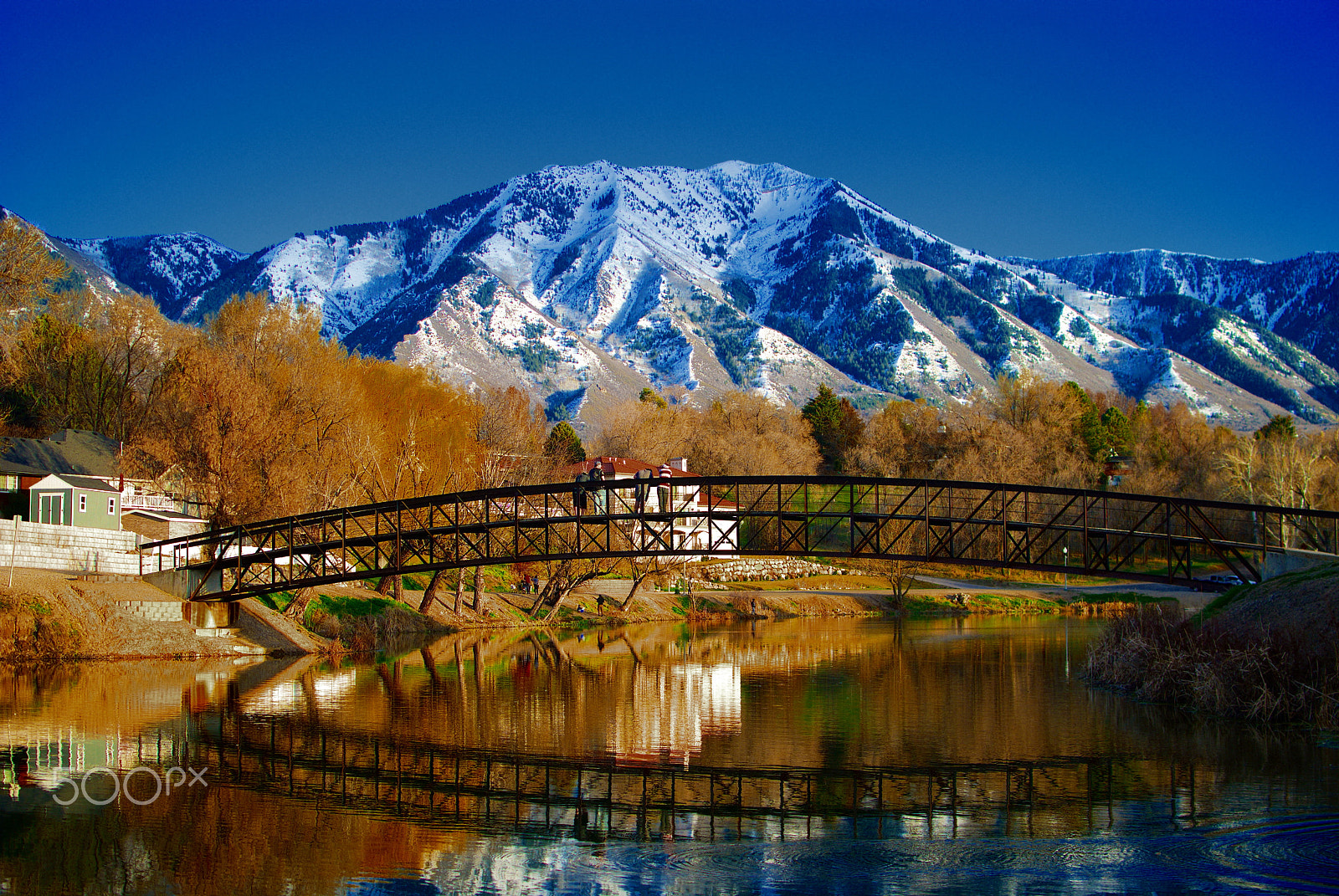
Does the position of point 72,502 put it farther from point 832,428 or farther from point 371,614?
point 832,428

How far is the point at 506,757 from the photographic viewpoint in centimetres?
2748

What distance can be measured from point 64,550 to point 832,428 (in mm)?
114099

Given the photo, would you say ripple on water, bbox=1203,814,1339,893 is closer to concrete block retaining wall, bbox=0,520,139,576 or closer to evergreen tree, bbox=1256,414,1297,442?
concrete block retaining wall, bbox=0,520,139,576

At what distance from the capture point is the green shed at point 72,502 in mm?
63188

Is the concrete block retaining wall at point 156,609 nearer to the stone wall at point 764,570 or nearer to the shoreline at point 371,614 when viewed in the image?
the shoreline at point 371,614

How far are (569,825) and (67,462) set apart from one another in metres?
64.6

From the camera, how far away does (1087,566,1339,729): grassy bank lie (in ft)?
99.2

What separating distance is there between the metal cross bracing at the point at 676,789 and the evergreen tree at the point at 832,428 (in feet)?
399

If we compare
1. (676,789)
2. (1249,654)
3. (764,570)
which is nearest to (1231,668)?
(1249,654)

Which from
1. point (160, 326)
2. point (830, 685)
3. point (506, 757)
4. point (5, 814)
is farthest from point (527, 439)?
point (5, 814)

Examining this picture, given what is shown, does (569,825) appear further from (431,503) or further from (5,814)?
(431,503)

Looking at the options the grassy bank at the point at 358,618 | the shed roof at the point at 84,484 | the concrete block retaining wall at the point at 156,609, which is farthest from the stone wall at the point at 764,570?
the concrete block retaining wall at the point at 156,609

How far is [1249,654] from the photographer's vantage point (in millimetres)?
31500

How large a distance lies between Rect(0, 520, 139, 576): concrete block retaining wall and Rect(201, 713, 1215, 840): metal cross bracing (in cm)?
2221
